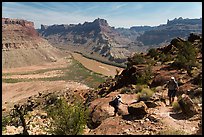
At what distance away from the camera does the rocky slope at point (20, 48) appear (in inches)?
3827

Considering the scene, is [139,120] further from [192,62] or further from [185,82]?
[192,62]

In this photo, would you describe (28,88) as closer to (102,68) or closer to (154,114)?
(102,68)

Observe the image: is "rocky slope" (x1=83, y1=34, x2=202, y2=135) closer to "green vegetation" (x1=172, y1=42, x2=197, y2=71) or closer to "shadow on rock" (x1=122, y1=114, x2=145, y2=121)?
"shadow on rock" (x1=122, y1=114, x2=145, y2=121)

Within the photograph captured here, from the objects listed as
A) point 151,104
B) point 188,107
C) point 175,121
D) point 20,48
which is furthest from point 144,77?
point 20,48

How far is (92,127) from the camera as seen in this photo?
13836 millimetres

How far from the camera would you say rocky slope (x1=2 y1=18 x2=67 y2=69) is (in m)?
97.2

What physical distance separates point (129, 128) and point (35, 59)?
311ft

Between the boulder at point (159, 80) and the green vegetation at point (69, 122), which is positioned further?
the boulder at point (159, 80)

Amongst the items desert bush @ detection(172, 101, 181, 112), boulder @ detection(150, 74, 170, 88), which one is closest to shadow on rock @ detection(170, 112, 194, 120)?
desert bush @ detection(172, 101, 181, 112)

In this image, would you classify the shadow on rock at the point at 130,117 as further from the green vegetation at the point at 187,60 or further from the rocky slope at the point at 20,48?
the rocky slope at the point at 20,48

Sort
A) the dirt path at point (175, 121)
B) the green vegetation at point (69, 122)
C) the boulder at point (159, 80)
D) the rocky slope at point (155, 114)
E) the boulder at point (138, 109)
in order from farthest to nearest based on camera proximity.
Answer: the boulder at point (159, 80) → the boulder at point (138, 109) → the rocky slope at point (155, 114) → the green vegetation at point (69, 122) → the dirt path at point (175, 121)

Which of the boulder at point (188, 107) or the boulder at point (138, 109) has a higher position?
the boulder at point (188, 107)

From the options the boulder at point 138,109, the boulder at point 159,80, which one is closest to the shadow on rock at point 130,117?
the boulder at point 138,109

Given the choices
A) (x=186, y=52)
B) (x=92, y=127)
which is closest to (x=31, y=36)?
(x=186, y=52)
